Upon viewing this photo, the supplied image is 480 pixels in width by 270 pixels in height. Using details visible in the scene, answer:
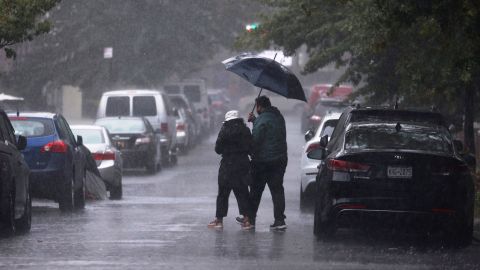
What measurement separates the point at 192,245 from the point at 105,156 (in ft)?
37.4

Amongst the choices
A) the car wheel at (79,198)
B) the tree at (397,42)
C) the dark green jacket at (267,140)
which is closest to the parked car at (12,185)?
the dark green jacket at (267,140)

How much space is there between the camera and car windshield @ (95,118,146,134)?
31.9m

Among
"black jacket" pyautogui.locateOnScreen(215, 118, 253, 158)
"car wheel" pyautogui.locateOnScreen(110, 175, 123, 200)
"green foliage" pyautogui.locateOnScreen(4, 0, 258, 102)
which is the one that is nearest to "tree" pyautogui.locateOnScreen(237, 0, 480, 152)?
"black jacket" pyautogui.locateOnScreen(215, 118, 253, 158)

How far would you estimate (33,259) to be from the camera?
13016 millimetres

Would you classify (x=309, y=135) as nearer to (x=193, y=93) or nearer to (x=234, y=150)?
(x=234, y=150)

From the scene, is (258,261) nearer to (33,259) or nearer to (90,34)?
(33,259)

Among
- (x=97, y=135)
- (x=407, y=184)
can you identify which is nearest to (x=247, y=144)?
(x=407, y=184)

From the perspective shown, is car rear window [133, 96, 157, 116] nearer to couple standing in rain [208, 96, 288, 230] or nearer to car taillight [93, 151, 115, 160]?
car taillight [93, 151, 115, 160]

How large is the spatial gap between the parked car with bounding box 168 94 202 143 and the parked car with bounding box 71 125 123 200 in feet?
47.9

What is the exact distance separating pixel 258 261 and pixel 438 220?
272cm

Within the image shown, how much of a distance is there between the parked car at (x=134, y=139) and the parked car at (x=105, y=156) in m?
4.15

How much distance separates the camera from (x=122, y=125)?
32.1 metres

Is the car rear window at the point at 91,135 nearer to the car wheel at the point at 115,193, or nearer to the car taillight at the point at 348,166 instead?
the car wheel at the point at 115,193

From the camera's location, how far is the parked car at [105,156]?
2503 centimetres
